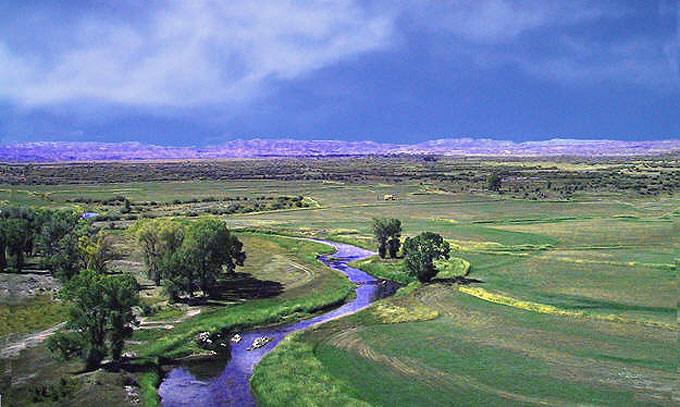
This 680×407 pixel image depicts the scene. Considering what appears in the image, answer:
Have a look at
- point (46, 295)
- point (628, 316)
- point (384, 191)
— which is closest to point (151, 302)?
point (46, 295)

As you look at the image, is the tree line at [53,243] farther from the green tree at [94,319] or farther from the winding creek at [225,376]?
the winding creek at [225,376]

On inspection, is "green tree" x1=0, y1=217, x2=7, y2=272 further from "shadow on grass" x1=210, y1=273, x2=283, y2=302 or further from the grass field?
"shadow on grass" x1=210, y1=273, x2=283, y2=302

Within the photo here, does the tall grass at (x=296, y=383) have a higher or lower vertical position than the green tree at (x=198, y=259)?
lower

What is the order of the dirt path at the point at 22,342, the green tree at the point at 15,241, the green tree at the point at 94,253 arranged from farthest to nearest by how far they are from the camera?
1. the green tree at the point at 15,241
2. the green tree at the point at 94,253
3. the dirt path at the point at 22,342

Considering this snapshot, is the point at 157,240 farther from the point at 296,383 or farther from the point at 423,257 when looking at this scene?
the point at 296,383

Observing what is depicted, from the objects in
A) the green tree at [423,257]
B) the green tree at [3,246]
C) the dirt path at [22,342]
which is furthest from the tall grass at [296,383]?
the green tree at [3,246]

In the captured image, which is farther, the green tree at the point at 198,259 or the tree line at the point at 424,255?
the tree line at the point at 424,255
